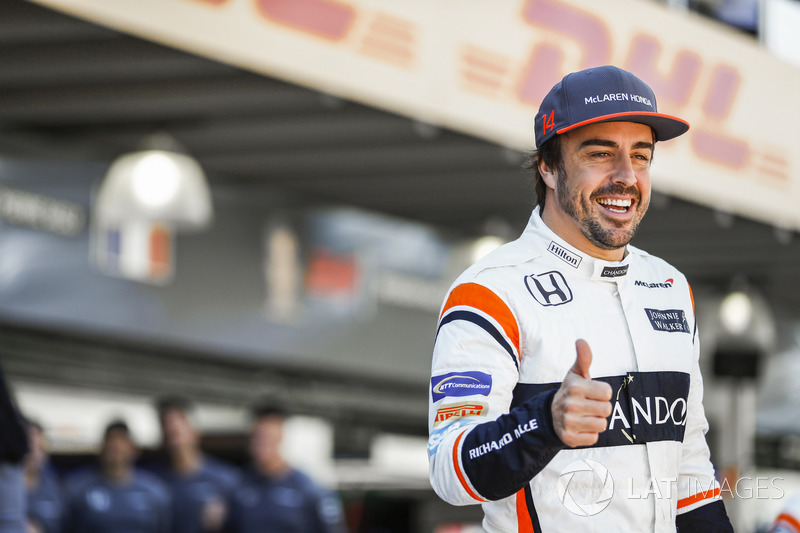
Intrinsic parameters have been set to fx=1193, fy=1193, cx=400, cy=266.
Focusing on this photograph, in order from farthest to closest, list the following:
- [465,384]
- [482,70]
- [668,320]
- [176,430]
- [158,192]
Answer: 1. [176,430]
2. [482,70]
3. [158,192]
4. [668,320]
5. [465,384]

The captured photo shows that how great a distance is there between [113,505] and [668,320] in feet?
20.0

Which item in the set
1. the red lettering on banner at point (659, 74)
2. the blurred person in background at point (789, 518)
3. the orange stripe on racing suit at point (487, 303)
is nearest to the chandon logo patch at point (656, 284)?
the orange stripe on racing suit at point (487, 303)

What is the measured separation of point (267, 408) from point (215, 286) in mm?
1275

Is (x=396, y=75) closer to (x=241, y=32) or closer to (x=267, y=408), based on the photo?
(x=241, y=32)

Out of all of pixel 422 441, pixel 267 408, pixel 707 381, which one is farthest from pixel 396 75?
pixel 707 381

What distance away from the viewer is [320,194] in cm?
898

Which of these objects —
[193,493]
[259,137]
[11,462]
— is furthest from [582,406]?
[193,493]

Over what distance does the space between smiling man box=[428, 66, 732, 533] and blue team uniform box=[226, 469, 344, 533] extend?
5319 millimetres

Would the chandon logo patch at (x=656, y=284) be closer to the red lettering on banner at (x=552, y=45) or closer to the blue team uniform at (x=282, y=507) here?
the red lettering on banner at (x=552, y=45)

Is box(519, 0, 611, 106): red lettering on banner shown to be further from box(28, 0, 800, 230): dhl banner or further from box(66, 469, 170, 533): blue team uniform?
box(66, 469, 170, 533): blue team uniform

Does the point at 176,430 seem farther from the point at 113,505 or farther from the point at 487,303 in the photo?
the point at 487,303

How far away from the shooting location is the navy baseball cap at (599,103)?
7.59 ft

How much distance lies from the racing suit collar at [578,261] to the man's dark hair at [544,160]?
13cm

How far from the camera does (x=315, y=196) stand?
903 cm
